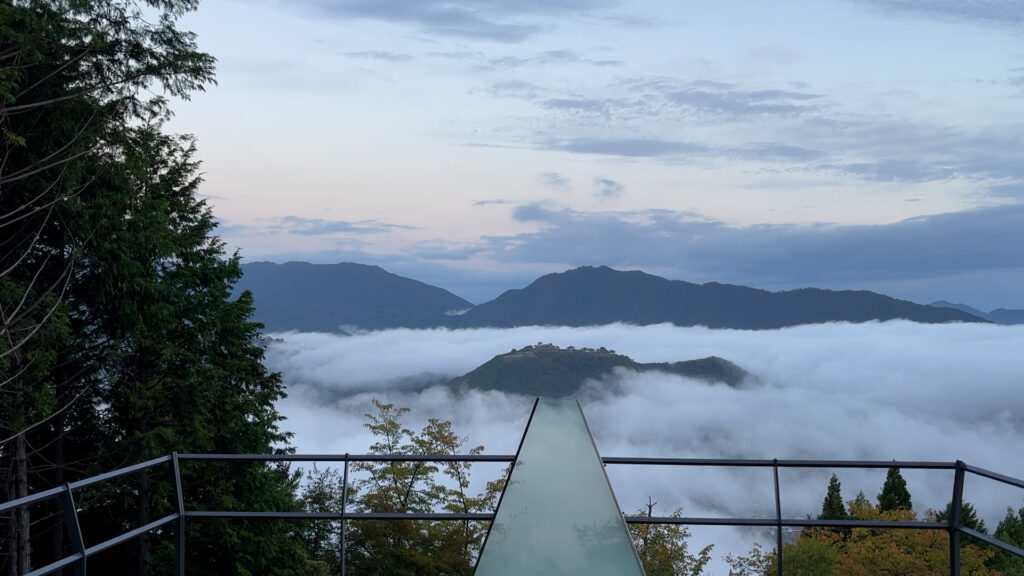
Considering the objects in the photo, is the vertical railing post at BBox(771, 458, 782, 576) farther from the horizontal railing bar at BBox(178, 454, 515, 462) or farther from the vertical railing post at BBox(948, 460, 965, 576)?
the horizontal railing bar at BBox(178, 454, 515, 462)

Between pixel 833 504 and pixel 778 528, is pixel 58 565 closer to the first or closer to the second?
pixel 778 528

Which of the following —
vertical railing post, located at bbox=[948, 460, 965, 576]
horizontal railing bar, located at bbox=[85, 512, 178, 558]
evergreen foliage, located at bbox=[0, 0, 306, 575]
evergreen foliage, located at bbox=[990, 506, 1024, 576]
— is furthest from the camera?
evergreen foliage, located at bbox=[990, 506, 1024, 576]

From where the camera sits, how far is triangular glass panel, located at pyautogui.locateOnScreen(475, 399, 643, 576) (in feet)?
10.9

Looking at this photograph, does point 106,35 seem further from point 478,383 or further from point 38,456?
point 478,383

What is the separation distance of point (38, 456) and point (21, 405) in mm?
4907

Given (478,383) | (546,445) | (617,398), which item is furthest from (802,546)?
(617,398)

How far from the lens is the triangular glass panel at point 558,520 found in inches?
131

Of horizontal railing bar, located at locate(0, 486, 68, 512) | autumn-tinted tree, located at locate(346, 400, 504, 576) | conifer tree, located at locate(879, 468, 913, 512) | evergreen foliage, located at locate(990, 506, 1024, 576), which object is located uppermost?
horizontal railing bar, located at locate(0, 486, 68, 512)

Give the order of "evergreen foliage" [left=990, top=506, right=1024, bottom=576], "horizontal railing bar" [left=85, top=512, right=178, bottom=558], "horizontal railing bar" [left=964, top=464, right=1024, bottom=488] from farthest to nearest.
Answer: "evergreen foliage" [left=990, top=506, right=1024, bottom=576], "horizontal railing bar" [left=85, top=512, right=178, bottom=558], "horizontal railing bar" [left=964, top=464, right=1024, bottom=488]

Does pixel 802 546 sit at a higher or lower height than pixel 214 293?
lower

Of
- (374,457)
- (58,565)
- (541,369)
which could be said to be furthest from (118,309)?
(541,369)

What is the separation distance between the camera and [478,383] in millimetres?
138750

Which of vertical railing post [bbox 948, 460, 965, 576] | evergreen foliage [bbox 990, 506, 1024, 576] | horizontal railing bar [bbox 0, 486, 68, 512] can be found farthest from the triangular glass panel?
evergreen foliage [bbox 990, 506, 1024, 576]

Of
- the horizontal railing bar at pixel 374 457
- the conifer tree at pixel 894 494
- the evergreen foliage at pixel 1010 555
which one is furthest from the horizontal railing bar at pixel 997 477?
the conifer tree at pixel 894 494
